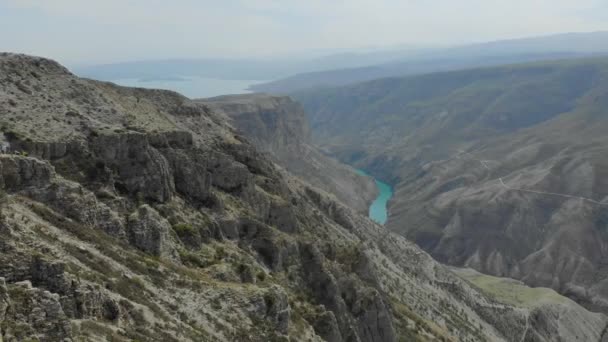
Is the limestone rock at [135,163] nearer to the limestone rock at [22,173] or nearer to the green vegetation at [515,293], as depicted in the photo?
the limestone rock at [22,173]

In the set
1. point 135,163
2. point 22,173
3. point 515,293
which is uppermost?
point 22,173

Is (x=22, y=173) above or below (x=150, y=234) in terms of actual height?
above

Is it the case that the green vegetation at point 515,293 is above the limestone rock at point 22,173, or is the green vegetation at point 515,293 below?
below

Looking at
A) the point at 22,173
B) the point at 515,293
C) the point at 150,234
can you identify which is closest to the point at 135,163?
the point at 150,234

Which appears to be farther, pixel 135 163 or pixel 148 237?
pixel 135 163

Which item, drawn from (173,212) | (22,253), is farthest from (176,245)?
(22,253)

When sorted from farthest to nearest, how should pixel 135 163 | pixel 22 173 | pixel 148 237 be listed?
pixel 135 163
pixel 148 237
pixel 22 173

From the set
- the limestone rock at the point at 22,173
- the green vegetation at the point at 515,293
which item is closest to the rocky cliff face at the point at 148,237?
the limestone rock at the point at 22,173

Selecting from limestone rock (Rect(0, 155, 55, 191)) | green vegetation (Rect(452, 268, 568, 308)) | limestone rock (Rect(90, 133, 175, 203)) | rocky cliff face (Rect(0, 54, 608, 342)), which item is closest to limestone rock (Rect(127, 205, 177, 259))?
rocky cliff face (Rect(0, 54, 608, 342))

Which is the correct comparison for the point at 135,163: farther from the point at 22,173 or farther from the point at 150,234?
the point at 22,173
